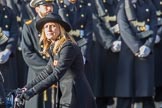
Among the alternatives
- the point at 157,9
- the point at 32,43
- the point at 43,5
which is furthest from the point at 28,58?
the point at 157,9

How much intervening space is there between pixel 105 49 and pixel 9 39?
4.31 feet

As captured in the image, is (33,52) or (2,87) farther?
(33,52)

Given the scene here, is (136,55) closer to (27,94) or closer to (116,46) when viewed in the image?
(116,46)

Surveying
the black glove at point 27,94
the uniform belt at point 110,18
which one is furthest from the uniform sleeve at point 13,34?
the black glove at point 27,94

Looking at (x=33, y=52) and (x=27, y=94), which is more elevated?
(x=33, y=52)

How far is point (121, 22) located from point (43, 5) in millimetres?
1485

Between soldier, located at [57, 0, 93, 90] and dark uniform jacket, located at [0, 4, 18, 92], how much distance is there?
59cm

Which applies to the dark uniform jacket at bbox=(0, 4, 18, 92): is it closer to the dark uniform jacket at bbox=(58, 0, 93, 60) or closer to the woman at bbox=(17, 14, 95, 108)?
the dark uniform jacket at bbox=(58, 0, 93, 60)

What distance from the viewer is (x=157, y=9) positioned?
9.38m

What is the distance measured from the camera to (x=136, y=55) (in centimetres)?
875

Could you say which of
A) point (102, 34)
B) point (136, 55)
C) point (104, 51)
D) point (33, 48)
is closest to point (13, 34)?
point (33, 48)

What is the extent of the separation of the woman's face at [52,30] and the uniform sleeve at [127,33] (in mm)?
2542

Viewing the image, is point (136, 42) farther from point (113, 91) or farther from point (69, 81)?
point (69, 81)

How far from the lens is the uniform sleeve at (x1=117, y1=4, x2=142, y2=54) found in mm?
8672
